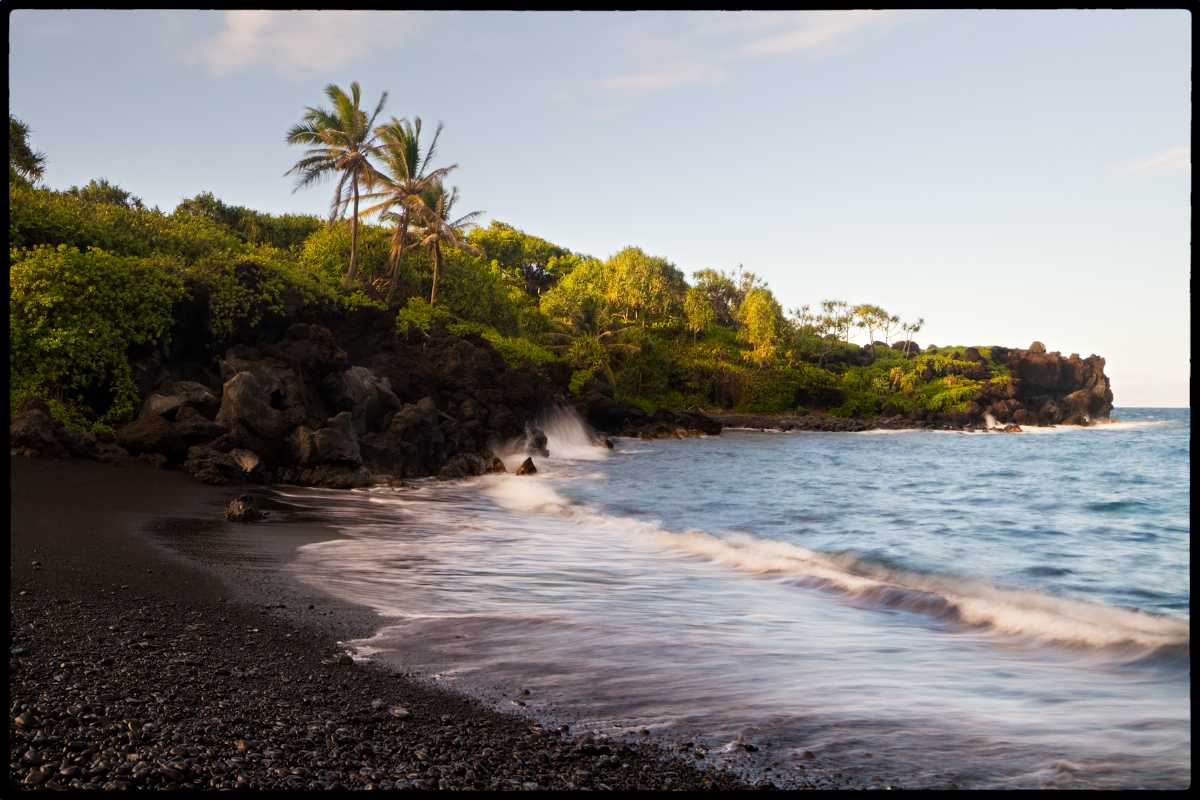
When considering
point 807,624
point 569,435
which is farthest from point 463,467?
point 569,435

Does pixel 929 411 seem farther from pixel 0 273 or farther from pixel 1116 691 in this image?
pixel 0 273

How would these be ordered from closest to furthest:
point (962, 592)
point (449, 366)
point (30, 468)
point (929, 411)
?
1. point (962, 592)
2. point (30, 468)
3. point (449, 366)
4. point (929, 411)

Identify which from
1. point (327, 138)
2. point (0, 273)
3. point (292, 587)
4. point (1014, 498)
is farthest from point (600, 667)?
point (327, 138)

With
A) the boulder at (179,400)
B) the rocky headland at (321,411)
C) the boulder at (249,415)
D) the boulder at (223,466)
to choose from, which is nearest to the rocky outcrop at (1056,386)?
the rocky headland at (321,411)

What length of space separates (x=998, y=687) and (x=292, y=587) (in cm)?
580

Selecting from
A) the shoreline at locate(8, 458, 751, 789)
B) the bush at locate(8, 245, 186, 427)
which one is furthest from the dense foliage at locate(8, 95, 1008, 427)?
the shoreline at locate(8, 458, 751, 789)

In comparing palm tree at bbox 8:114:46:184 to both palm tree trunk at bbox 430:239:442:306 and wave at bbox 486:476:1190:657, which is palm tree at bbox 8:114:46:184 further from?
wave at bbox 486:476:1190:657

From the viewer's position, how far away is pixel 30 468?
1188 centimetres

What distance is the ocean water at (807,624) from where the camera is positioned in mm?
4398

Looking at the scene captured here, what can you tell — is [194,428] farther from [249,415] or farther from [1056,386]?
[1056,386]

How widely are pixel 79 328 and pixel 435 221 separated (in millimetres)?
23234

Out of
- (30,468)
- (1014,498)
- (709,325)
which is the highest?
(709,325)

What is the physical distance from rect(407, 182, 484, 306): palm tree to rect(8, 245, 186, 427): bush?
68.9 ft

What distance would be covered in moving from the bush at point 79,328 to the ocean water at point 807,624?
5.09 metres
